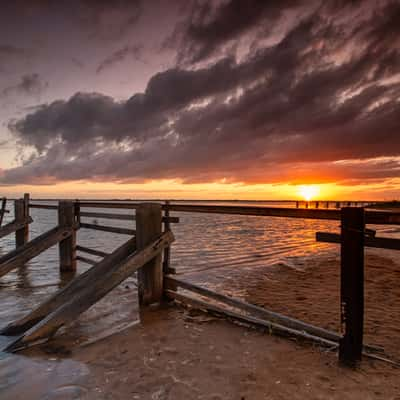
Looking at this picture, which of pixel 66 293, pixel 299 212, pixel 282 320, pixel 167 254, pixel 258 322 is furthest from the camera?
pixel 167 254

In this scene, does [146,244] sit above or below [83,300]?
above

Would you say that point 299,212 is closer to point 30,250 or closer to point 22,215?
point 30,250

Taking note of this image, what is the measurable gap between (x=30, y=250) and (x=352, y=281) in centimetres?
Answer: 634

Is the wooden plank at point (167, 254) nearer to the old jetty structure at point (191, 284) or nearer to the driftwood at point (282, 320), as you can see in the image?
the old jetty structure at point (191, 284)

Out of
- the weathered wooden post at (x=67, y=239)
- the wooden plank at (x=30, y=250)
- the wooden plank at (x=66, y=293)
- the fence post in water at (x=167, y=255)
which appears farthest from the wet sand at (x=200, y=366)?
the weathered wooden post at (x=67, y=239)

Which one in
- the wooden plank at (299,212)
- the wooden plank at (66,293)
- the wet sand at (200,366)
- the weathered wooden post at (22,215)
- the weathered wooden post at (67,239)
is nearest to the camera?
the wet sand at (200,366)

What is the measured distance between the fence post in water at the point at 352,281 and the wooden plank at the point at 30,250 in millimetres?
6172

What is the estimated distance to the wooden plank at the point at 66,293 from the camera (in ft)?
13.6

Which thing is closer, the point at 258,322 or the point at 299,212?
the point at 299,212

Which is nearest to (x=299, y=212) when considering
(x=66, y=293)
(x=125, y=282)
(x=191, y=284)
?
(x=191, y=284)

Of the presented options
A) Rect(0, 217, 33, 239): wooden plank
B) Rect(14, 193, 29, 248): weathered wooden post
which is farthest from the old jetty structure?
Rect(14, 193, 29, 248): weathered wooden post

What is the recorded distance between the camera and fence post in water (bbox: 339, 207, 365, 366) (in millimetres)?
2941

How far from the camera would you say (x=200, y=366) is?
3.20 metres

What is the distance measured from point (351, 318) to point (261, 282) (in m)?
4.76
